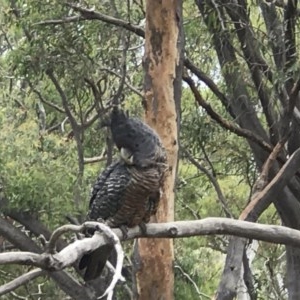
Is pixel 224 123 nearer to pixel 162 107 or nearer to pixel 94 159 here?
pixel 162 107

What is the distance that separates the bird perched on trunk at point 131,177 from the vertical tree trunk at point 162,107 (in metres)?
1.26

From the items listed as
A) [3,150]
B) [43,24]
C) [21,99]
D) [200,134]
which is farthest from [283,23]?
[21,99]

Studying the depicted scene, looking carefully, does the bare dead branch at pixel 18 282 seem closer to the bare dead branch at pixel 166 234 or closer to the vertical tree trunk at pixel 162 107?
the bare dead branch at pixel 166 234

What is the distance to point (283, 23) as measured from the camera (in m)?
4.98

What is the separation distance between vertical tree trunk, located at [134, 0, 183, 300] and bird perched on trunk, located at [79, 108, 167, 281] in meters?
1.26

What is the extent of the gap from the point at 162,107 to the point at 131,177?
1.51 meters

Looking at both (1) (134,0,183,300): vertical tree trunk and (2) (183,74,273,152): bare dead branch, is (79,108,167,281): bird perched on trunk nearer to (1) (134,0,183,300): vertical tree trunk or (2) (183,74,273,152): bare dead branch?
(1) (134,0,183,300): vertical tree trunk

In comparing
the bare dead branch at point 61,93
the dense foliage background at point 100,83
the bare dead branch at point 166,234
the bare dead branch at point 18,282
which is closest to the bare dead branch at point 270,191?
the dense foliage background at point 100,83

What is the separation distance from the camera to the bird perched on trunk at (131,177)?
10.1 ft

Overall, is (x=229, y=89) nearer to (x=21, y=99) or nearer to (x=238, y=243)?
(x=238, y=243)

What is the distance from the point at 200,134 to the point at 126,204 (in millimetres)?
2732

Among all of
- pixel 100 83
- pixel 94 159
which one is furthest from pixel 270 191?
pixel 94 159

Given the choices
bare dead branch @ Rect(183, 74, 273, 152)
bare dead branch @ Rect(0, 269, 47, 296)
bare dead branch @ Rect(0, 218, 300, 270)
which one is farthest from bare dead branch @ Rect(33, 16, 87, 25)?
bare dead branch @ Rect(0, 269, 47, 296)

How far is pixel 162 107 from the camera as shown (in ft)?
15.0
